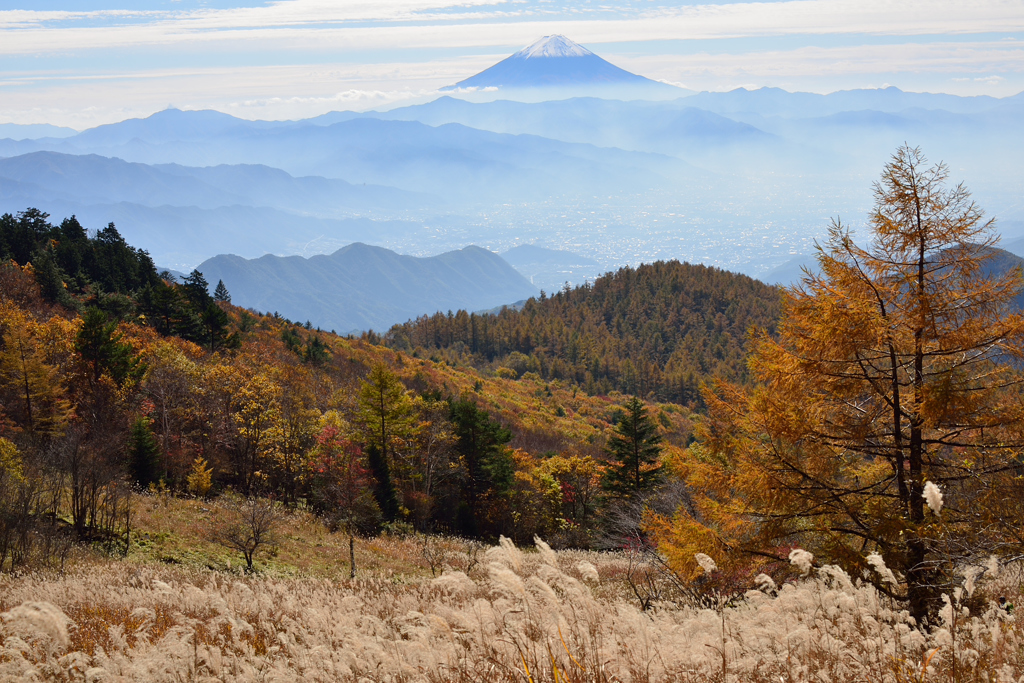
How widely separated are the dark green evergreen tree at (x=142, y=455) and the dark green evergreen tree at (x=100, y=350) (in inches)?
203

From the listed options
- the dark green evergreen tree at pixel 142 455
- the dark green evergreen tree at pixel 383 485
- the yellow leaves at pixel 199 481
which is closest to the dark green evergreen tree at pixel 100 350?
the dark green evergreen tree at pixel 142 455

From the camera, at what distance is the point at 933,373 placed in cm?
785

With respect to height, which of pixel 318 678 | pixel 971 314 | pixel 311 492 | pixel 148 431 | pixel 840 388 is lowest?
pixel 311 492

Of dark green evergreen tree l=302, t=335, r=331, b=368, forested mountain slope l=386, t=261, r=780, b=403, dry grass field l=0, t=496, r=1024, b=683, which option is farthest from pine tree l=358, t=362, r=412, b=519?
forested mountain slope l=386, t=261, r=780, b=403

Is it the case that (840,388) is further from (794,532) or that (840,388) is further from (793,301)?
(794,532)

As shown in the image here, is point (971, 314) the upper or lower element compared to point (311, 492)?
upper

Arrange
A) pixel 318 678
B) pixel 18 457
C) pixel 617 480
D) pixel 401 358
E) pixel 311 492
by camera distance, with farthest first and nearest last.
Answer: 1. pixel 401 358
2. pixel 617 480
3. pixel 311 492
4. pixel 18 457
5. pixel 318 678

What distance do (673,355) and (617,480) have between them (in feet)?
378

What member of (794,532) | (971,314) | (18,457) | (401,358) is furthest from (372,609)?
(401,358)

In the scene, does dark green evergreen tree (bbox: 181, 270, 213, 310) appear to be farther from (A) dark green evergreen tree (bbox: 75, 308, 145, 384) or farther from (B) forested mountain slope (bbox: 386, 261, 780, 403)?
(B) forested mountain slope (bbox: 386, 261, 780, 403)

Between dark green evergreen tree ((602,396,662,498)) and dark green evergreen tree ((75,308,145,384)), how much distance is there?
2360 cm

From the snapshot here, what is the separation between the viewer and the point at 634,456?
30.7m

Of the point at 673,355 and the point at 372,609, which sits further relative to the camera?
the point at 673,355

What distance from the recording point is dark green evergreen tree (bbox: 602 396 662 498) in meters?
30.3
